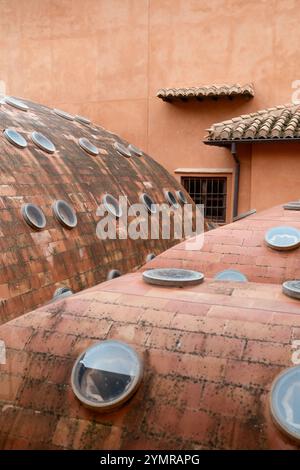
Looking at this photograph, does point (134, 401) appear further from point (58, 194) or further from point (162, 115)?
point (162, 115)

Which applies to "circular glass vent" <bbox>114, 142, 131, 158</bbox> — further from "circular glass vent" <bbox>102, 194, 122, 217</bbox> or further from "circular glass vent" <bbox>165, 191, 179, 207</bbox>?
"circular glass vent" <bbox>102, 194, 122, 217</bbox>

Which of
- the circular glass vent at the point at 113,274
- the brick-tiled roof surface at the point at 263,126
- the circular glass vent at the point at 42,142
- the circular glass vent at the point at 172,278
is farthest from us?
the brick-tiled roof surface at the point at 263,126

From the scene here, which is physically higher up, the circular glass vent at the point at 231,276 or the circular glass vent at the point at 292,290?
the circular glass vent at the point at 292,290

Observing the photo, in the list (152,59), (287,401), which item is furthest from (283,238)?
(152,59)

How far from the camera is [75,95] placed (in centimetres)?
2120

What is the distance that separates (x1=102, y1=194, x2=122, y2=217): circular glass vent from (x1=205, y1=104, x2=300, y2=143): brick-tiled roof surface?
16.6 feet

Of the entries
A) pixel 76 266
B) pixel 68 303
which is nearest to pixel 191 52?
pixel 76 266

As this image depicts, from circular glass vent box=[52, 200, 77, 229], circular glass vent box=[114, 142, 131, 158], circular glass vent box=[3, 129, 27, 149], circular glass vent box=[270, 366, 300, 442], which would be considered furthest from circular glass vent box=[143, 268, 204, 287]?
circular glass vent box=[114, 142, 131, 158]

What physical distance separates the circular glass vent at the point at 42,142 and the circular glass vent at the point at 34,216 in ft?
7.47

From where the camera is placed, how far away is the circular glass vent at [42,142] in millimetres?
12188

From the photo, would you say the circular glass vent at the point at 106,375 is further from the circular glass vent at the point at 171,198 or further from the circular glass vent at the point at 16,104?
the circular glass vent at the point at 171,198

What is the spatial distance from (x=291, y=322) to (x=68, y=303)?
9.49 ft

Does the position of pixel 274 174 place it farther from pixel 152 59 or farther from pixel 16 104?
pixel 16 104

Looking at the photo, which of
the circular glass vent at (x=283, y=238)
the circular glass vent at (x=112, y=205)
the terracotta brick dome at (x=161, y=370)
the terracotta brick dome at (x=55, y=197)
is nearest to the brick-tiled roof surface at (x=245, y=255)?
the circular glass vent at (x=283, y=238)
